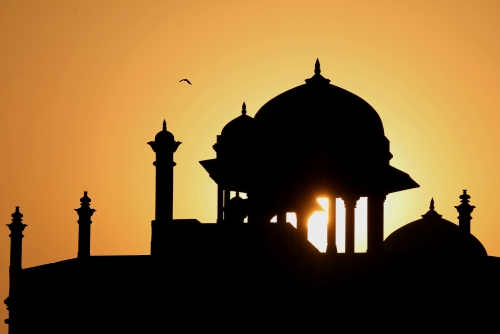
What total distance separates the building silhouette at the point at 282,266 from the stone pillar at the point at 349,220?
0.03 m

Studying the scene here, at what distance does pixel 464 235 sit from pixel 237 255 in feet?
34.8

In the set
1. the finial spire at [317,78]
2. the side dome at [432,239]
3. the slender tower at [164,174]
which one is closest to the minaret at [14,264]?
the slender tower at [164,174]

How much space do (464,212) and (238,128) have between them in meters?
8.05

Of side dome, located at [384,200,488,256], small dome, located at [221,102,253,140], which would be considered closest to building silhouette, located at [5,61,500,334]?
small dome, located at [221,102,253,140]

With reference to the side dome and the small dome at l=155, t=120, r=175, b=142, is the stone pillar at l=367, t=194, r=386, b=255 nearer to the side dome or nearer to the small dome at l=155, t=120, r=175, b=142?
the small dome at l=155, t=120, r=175, b=142

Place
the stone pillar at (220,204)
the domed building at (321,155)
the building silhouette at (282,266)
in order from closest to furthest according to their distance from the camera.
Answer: the building silhouette at (282,266) < the domed building at (321,155) < the stone pillar at (220,204)

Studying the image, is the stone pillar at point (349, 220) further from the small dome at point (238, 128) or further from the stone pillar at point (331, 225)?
the small dome at point (238, 128)

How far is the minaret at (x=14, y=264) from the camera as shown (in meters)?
30.8

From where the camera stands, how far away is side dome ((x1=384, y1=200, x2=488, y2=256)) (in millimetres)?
35281

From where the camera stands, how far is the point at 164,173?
28406mm

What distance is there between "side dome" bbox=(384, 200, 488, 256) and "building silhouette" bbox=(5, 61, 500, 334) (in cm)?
603

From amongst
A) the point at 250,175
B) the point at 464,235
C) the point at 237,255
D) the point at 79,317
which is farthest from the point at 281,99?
the point at 464,235

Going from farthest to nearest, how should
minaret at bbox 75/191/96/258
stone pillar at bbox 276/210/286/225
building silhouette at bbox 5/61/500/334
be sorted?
1. minaret at bbox 75/191/96/258
2. stone pillar at bbox 276/210/286/225
3. building silhouette at bbox 5/61/500/334

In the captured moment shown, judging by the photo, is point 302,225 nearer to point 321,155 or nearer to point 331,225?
point 331,225
